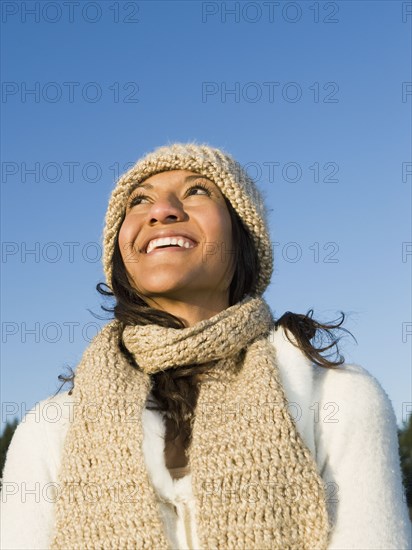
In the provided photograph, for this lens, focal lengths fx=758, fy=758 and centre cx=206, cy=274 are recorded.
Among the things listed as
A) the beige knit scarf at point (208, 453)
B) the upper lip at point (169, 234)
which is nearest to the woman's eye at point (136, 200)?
the upper lip at point (169, 234)

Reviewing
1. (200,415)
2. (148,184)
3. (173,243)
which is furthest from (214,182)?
(200,415)

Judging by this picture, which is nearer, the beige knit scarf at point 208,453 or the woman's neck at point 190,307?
the beige knit scarf at point 208,453

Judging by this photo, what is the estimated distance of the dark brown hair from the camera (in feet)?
9.52

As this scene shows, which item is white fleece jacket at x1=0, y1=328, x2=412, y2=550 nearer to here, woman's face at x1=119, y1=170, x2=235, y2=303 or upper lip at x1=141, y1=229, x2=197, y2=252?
woman's face at x1=119, y1=170, x2=235, y2=303

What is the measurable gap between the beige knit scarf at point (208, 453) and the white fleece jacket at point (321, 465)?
63 millimetres

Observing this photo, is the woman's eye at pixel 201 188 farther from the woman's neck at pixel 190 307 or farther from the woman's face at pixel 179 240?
the woman's neck at pixel 190 307

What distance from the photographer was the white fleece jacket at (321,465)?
2.49 metres

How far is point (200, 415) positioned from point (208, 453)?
184 millimetres

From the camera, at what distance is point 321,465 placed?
265 centimetres

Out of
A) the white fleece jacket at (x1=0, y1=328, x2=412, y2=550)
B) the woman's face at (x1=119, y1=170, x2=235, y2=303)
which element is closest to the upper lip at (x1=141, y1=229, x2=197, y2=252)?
the woman's face at (x1=119, y1=170, x2=235, y2=303)

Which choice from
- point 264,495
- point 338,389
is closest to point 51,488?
point 264,495

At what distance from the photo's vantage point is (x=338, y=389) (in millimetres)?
2756

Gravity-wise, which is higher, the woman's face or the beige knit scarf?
the woman's face

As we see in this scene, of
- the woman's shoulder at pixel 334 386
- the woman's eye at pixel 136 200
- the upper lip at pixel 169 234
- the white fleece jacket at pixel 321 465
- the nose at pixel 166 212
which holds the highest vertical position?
the woman's eye at pixel 136 200
